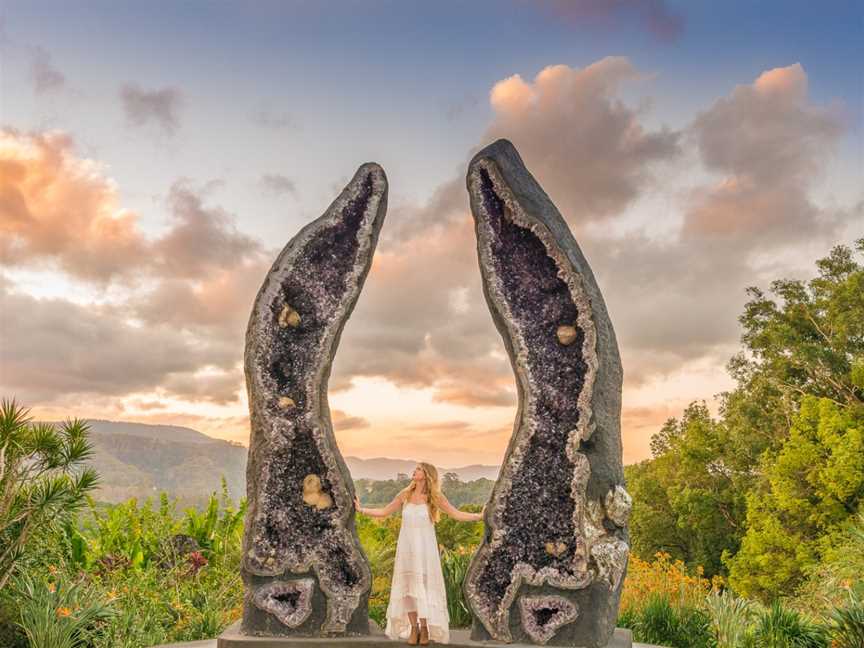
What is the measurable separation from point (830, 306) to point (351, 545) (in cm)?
1816

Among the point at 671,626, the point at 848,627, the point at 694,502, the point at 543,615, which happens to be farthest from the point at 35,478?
the point at 694,502

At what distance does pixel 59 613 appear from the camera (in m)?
8.34

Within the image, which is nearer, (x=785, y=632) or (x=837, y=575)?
(x=785, y=632)

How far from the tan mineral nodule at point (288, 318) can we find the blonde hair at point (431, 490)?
1487 millimetres

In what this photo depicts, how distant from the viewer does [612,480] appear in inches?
285

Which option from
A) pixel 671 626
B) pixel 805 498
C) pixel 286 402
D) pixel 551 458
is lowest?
pixel 671 626

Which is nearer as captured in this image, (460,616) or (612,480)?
(612,480)

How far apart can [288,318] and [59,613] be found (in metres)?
3.41

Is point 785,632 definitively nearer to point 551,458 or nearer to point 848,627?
point 848,627

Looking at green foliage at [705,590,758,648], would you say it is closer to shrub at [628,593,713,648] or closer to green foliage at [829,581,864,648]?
shrub at [628,593,713,648]

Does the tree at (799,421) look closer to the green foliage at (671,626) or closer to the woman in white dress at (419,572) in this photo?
the green foliage at (671,626)

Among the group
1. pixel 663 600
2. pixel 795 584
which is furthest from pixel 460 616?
pixel 795 584

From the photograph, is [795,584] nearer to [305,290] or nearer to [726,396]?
[726,396]

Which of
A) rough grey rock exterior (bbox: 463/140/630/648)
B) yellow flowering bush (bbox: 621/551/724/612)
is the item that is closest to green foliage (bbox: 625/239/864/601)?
yellow flowering bush (bbox: 621/551/724/612)
